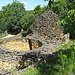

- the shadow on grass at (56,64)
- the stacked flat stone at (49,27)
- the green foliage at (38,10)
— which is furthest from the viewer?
the green foliage at (38,10)

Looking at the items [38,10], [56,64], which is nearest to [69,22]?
[56,64]

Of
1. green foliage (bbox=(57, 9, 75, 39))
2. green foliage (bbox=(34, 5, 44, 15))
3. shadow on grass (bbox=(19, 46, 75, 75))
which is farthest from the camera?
green foliage (bbox=(34, 5, 44, 15))

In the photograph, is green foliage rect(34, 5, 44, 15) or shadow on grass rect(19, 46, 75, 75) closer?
shadow on grass rect(19, 46, 75, 75)

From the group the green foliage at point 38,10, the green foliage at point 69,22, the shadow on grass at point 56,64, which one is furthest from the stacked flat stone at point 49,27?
the green foliage at point 38,10

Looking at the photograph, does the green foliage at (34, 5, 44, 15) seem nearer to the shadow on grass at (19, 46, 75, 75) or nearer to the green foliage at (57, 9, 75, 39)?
the shadow on grass at (19, 46, 75, 75)

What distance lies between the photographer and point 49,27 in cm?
1065

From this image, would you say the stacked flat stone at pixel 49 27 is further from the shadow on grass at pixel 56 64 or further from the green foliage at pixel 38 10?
the green foliage at pixel 38 10

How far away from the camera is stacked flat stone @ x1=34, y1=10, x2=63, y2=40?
34.1ft

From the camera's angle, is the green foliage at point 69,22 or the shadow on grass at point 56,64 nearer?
the shadow on grass at point 56,64

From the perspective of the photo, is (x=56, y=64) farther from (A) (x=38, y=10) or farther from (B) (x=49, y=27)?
(A) (x=38, y=10)

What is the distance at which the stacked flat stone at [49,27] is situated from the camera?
34.1ft

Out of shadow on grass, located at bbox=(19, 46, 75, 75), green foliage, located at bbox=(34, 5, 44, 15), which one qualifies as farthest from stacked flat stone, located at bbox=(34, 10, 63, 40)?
green foliage, located at bbox=(34, 5, 44, 15)

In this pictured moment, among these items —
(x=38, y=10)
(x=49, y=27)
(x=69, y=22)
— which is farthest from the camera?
(x=38, y=10)

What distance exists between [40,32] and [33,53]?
15.9ft
